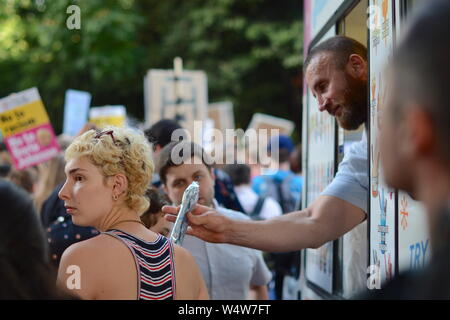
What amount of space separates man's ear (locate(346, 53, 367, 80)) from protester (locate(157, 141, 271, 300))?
0.83 metres

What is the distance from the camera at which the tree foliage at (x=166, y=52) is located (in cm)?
1914

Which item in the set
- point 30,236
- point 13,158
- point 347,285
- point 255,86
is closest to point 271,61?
point 255,86

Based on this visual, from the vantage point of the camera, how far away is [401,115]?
1.24 meters

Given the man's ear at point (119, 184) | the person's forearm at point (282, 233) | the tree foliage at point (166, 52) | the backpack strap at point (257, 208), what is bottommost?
the backpack strap at point (257, 208)

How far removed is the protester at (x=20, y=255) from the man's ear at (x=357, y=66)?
6.18 ft

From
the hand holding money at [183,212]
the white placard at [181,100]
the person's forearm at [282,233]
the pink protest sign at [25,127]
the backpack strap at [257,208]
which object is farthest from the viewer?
the white placard at [181,100]

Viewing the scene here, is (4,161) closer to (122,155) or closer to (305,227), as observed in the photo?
(305,227)

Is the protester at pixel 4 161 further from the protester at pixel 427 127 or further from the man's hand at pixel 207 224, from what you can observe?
the protester at pixel 427 127

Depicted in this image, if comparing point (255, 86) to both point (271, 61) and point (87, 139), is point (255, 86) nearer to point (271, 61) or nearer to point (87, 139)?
point (271, 61)

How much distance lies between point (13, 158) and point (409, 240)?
180 inches

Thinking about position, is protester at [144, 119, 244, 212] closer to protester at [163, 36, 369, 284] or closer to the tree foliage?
protester at [163, 36, 369, 284]

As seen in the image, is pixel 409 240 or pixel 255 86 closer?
pixel 409 240

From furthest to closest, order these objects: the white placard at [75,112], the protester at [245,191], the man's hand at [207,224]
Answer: the white placard at [75,112], the protester at [245,191], the man's hand at [207,224]

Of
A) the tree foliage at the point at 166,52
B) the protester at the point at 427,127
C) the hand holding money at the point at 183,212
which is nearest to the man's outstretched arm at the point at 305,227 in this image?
the hand holding money at the point at 183,212
